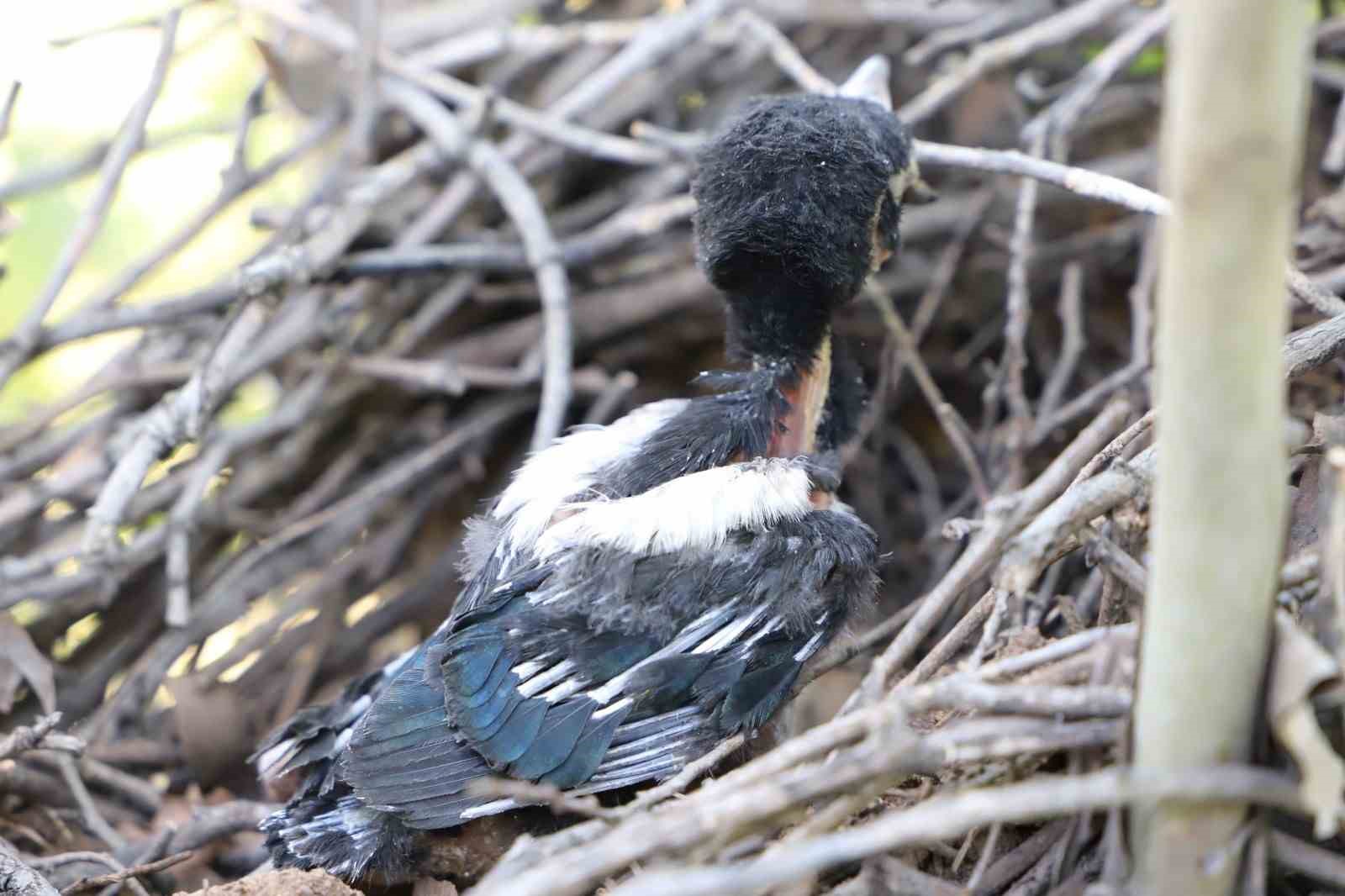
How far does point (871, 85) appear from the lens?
68.4 inches

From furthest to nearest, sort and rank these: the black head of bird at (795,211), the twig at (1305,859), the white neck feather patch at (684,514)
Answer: the black head of bird at (795,211)
the white neck feather patch at (684,514)
the twig at (1305,859)

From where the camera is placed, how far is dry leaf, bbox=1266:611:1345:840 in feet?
2.45

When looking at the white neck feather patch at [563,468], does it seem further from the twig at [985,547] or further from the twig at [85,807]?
the twig at [85,807]

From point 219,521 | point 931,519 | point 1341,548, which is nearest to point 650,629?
point 1341,548

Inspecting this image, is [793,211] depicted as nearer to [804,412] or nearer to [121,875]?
[804,412]

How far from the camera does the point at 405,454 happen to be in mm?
2113

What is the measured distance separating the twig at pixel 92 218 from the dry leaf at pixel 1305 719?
5.24 feet

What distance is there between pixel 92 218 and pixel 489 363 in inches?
26.8

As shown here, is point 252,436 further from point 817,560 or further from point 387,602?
point 817,560

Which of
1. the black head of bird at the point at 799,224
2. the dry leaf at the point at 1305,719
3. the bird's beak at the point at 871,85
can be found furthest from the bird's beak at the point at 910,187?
the dry leaf at the point at 1305,719

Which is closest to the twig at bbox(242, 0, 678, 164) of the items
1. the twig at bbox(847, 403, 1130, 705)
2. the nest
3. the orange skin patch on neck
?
the nest

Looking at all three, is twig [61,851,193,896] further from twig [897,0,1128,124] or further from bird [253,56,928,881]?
twig [897,0,1128,124]

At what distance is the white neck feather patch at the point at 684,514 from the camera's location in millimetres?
1287

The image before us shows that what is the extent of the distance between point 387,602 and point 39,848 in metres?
0.63
